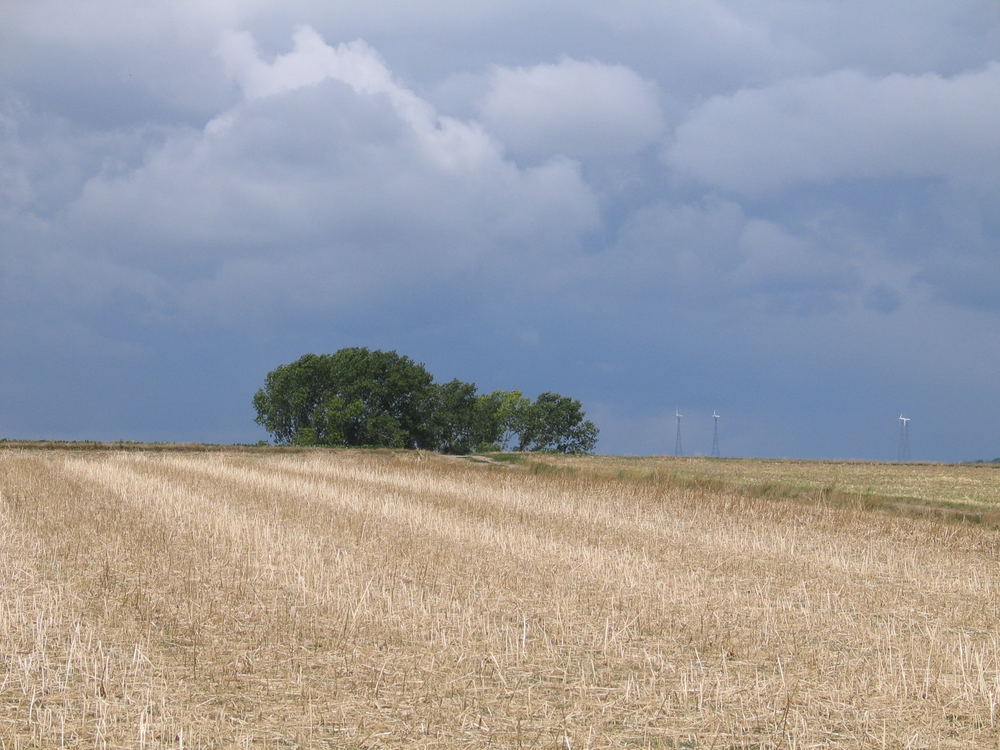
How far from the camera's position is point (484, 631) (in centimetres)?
893

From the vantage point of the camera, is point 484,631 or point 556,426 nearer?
point 484,631

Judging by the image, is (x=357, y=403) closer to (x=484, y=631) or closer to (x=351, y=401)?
(x=351, y=401)

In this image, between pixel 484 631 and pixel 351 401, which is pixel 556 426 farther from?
pixel 484 631

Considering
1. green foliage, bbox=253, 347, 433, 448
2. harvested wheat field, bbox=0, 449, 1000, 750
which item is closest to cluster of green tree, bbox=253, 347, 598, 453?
green foliage, bbox=253, 347, 433, 448

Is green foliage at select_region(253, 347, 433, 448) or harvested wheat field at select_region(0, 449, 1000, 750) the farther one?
green foliage at select_region(253, 347, 433, 448)

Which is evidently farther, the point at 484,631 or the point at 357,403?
the point at 357,403

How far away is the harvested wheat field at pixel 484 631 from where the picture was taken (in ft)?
21.6

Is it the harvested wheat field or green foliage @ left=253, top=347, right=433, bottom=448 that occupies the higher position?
green foliage @ left=253, top=347, right=433, bottom=448

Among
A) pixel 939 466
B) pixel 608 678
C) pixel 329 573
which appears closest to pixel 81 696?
pixel 608 678

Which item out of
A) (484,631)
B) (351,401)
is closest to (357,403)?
(351,401)

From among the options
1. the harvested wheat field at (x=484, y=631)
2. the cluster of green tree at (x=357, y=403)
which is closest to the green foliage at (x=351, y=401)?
the cluster of green tree at (x=357, y=403)

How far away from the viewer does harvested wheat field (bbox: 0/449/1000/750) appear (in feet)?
21.6

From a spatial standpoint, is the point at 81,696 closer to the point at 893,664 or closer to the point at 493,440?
the point at 893,664

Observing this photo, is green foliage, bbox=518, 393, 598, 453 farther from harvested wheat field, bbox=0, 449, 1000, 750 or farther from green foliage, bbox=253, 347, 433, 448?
harvested wheat field, bbox=0, 449, 1000, 750
